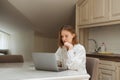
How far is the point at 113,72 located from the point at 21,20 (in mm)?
2913

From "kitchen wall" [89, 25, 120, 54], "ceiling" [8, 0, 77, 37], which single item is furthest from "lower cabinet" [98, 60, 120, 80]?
"ceiling" [8, 0, 77, 37]

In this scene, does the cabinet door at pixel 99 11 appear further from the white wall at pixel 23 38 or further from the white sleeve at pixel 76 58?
the white wall at pixel 23 38

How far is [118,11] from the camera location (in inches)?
→ 125

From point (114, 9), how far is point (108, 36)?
29.5 inches

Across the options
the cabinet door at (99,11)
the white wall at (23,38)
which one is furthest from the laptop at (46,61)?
the white wall at (23,38)

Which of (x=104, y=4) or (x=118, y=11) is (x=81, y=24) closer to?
(x=104, y=4)

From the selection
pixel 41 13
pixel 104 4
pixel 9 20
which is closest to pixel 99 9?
pixel 104 4

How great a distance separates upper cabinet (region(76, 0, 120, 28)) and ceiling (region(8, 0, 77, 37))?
0.29 meters

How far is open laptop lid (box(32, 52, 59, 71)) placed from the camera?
5.05 ft

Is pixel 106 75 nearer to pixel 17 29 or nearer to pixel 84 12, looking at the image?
pixel 84 12

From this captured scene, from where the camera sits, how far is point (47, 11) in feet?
15.3

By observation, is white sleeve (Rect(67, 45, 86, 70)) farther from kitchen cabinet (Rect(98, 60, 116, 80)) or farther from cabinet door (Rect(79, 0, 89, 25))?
cabinet door (Rect(79, 0, 89, 25))

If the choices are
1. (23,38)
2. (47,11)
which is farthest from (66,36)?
(23,38)

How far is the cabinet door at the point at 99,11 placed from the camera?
3469mm
